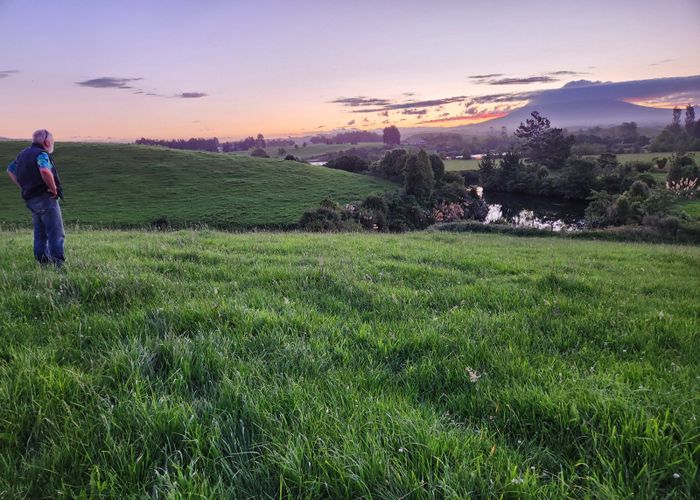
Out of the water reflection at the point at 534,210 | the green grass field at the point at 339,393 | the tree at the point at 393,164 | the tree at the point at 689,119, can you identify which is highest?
the tree at the point at 689,119

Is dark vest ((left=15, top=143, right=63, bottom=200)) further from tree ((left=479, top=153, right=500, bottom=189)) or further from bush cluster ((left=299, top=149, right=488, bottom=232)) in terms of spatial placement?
tree ((left=479, top=153, right=500, bottom=189))

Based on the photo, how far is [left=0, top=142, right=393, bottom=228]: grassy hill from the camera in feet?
168

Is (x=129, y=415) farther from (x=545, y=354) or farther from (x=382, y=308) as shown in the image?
(x=545, y=354)

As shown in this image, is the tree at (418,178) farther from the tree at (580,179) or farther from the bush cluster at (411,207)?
the tree at (580,179)

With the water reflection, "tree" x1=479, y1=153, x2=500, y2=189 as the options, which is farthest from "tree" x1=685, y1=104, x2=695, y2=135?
the water reflection

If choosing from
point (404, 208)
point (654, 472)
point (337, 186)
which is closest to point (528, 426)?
point (654, 472)

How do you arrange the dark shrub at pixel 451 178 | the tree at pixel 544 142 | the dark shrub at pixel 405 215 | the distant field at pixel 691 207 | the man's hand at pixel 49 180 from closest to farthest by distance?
the man's hand at pixel 49 180, the distant field at pixel 691 207, the dark shrub at pixel 405 215, the dark shrub at pixel 451 178, the tree at pixel 544 142

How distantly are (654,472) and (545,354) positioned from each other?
1674 mm

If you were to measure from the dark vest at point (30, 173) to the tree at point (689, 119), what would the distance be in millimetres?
153426

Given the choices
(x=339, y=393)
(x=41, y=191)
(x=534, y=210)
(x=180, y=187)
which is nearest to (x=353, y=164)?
(x=534, y=210)

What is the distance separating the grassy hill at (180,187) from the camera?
51.2 metres

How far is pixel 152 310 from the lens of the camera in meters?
4.56

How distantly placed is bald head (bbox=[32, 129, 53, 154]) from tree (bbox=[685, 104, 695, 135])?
153 metres

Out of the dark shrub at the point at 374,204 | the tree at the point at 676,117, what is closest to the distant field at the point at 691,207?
the dark shrub at the point at 374,204
